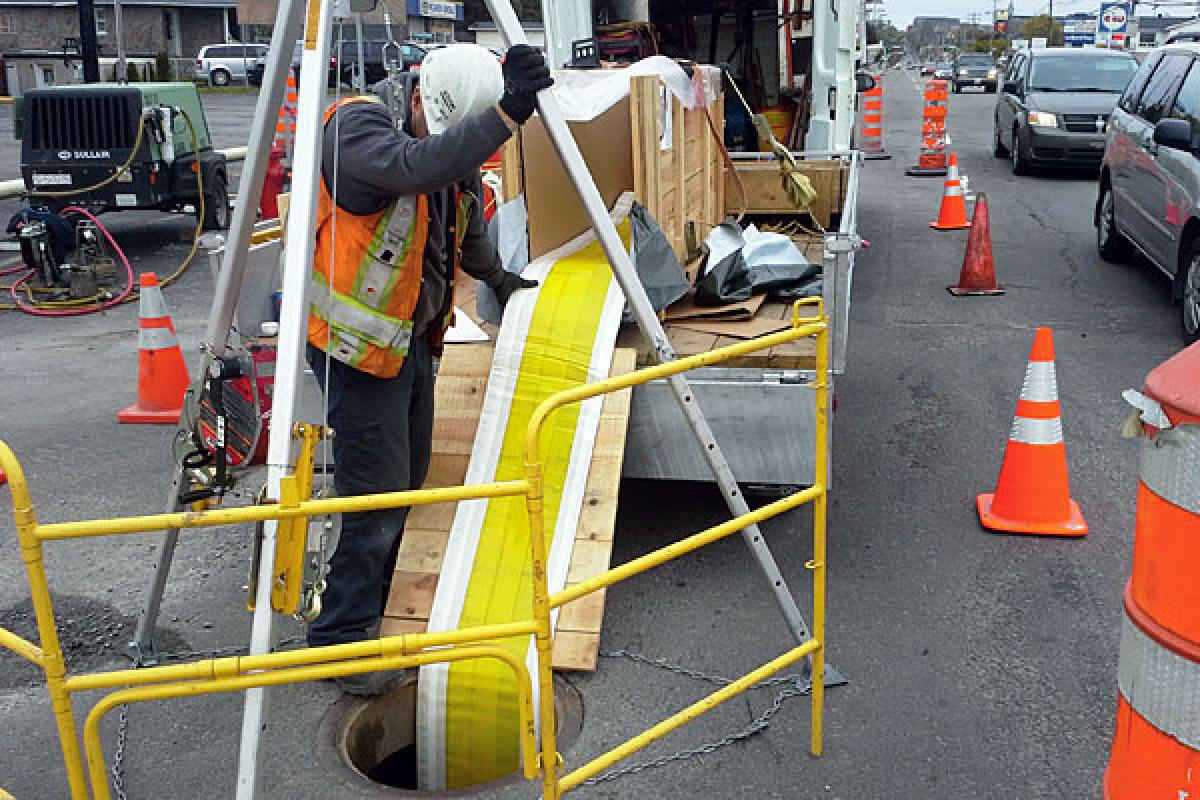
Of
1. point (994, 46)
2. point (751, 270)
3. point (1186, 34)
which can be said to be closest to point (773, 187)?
point (751, 270)

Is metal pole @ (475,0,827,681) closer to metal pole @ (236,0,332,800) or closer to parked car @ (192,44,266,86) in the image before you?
metal pole @ (236,0,332,800)

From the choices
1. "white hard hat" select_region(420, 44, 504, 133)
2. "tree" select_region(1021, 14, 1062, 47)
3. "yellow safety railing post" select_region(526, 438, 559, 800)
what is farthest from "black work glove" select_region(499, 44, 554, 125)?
"tree" select_region(1021, 14, 1062, 47)

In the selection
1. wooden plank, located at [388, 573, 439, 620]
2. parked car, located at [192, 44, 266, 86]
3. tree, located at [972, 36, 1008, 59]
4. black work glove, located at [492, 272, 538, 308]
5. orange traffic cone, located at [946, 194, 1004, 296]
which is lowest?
wooden plank, located at [388, 573, 439, 620]

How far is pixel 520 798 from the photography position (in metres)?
3.43

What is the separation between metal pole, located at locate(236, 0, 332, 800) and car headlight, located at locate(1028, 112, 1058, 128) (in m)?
15.6

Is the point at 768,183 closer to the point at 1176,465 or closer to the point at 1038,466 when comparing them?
the point at 1038,466

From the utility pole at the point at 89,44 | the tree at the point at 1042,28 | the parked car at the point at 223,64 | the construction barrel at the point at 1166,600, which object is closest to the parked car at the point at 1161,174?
the construction barrel at the point at 1166,600

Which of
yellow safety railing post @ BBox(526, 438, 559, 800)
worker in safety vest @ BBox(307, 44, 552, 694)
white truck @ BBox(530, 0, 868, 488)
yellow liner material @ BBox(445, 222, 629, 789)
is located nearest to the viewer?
yellow safety railing post @ BBox(526, 438, 559, 800)

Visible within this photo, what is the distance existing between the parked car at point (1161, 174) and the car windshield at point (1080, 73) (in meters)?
6.78

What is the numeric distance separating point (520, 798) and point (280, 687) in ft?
3.72

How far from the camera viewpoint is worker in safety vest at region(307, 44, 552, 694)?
11.1ft

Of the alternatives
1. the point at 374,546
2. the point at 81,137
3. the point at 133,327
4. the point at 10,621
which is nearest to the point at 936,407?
the point at 374,546

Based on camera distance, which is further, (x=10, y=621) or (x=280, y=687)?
(x=10, y=621)

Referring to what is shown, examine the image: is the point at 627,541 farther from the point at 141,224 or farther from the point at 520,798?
the point at 141,224
